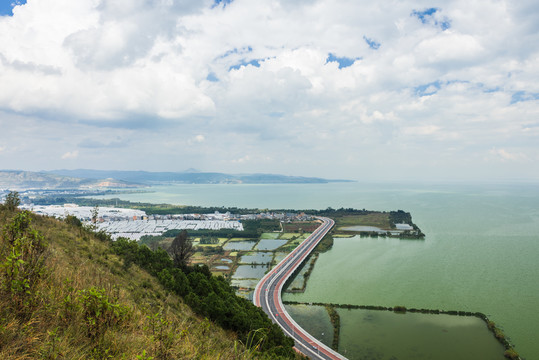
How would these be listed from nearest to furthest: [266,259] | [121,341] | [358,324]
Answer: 1. [121,341]
2. [358,324]
3. [266,259]

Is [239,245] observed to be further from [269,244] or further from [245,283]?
[245,283]

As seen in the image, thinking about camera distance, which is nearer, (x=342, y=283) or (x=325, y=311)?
(x=325, y=311)

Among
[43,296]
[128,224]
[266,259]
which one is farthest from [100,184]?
[43,296]

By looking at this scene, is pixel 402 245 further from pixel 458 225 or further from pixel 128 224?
pixel 128 224

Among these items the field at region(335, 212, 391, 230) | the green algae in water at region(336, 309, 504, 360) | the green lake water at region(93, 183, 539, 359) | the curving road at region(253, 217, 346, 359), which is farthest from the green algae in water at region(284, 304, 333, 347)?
the field at region(335, 212, 391, 230)

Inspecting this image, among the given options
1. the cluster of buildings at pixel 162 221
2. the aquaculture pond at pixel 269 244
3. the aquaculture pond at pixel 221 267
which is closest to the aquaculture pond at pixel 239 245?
the aquaculture pond at pixel 269 244

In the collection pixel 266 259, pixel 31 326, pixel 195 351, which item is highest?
pixel 31 326
